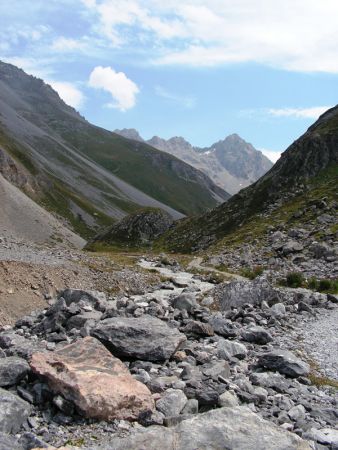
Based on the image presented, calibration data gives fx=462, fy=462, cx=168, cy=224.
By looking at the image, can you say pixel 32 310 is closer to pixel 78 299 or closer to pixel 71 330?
pixel 78 299

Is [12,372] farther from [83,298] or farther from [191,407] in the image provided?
[83,298]

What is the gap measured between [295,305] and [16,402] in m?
27.8

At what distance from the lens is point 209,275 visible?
5894cm

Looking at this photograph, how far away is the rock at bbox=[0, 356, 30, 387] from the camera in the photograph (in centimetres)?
1528

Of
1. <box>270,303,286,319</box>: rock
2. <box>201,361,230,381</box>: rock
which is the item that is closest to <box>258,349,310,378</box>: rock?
<box>201,361,230,381</box>: rock

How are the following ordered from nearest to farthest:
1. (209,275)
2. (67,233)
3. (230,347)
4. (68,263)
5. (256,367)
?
(256,367) → (230,347) → (68,263) → (209,275) → (67,233)

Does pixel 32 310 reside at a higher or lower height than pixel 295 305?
lower

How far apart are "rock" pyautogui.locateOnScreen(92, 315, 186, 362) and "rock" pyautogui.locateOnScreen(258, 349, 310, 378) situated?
370cm

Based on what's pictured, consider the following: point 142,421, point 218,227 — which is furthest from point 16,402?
point 218,227

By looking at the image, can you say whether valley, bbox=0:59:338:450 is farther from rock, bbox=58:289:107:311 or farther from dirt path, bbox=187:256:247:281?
dirt path, bbox=187:256:247:281

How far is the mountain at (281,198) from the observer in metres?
89.9

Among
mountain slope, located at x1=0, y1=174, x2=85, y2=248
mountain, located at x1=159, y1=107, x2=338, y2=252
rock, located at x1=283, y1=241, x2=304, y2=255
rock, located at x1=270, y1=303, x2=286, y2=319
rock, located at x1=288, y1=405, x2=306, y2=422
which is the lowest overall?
mountain slope, located at x1=0, y1=174, x2=85, y2=248

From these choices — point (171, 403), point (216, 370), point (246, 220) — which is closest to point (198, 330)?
point (216, 370)

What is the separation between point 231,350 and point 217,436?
31.1 feet
